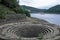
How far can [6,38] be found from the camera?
8875 mm

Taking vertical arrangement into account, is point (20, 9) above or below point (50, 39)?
below

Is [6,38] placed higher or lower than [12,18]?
higher

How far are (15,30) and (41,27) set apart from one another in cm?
183

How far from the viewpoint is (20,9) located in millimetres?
24203

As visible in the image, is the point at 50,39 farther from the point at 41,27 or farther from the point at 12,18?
the point at 12,18

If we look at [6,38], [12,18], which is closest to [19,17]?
[12,18]

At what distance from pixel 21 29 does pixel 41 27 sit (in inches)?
52.7

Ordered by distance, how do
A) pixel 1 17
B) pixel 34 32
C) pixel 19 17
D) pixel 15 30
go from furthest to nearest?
pixel 19 17 → pixel 1 17 → pixel 34 32 → pixel 15 30

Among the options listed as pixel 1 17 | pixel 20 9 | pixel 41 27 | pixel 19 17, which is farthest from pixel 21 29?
pixel 20 9

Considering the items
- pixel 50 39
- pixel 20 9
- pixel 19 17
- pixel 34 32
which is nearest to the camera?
pixel 50 39

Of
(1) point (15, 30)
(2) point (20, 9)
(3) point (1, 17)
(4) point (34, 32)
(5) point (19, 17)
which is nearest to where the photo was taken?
(1) point (15, 30)

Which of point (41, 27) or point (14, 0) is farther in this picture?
point (14, 0)

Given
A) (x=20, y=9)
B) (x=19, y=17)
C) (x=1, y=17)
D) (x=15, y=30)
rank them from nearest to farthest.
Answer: (x=15, y=30), (x=1, y=17), (x=19, y=17), (x=20, y=9)

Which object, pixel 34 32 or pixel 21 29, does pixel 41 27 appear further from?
pixel 21 29
